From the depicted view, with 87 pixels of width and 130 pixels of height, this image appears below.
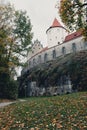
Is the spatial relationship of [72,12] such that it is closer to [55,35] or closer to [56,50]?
[56,50]

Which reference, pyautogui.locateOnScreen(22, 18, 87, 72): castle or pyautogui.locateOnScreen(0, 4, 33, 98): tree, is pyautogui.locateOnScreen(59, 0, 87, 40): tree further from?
pyautogui.locateOnScreen(22, 18, 87, 72): castle

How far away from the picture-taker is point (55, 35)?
305ft

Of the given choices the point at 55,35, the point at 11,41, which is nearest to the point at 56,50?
the point at 55,35

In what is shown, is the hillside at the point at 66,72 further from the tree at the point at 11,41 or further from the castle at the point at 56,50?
the tree at the point at 11,41

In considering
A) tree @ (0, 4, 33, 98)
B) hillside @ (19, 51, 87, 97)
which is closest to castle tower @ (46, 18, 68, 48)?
hillside @ (19, 51, 87, 97)

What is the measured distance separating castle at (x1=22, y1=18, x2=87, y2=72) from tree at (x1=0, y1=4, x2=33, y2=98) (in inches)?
982

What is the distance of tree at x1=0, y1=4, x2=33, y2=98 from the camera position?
44.2m

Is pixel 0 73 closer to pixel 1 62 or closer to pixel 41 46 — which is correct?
pixel 1 62

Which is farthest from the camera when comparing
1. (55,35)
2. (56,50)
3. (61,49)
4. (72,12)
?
(55,35)

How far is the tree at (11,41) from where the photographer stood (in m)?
44.2

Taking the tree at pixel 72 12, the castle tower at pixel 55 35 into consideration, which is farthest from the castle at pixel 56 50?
the tree at pixel 72 12

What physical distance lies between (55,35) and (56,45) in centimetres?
1004

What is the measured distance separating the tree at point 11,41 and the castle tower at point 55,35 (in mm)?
40734

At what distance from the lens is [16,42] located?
159 ft
